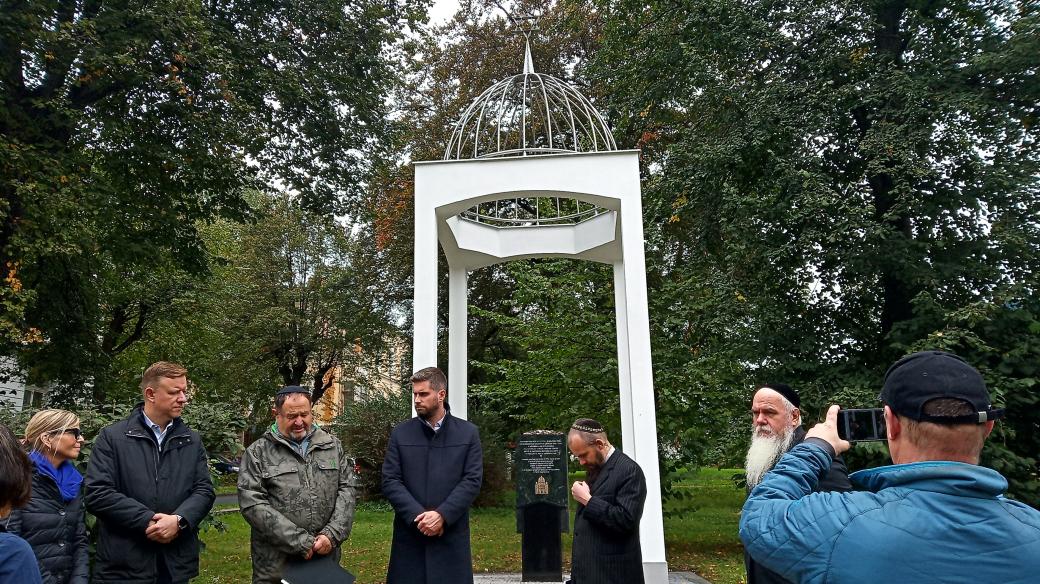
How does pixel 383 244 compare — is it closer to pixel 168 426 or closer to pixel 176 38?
pixel 176 38

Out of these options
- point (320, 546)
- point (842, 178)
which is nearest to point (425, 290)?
point (320, 546)

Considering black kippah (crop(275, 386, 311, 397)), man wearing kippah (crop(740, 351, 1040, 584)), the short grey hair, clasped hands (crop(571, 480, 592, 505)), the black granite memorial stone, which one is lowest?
the black granite memorial stone

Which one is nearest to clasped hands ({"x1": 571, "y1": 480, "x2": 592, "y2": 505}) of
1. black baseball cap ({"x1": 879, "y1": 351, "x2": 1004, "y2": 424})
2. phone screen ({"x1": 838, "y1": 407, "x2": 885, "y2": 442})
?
phone screen ({"x1": 838, "y1": 407, "x2": 885, "y2": 442})

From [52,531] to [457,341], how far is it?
18.1 ft

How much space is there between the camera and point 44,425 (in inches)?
145

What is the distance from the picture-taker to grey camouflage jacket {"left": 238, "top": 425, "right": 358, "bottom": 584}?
3746mm

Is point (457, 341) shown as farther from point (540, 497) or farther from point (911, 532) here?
point (911, 532)

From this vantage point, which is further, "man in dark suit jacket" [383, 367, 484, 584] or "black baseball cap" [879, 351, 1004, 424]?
"man in dark suit jacket" [383, 367, 484, 584]

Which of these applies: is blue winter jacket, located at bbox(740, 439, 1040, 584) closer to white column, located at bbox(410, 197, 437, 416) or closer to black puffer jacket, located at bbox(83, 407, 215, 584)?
black puffer jacket, located at bbox(83, 407, 215, 584)

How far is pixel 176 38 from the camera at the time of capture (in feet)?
31.3

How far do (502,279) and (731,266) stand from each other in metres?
8.56

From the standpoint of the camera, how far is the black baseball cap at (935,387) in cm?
140

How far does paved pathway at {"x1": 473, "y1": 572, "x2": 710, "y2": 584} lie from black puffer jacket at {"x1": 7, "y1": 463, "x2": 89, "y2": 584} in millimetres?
5272

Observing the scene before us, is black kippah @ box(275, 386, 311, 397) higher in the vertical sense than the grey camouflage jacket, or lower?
higher
